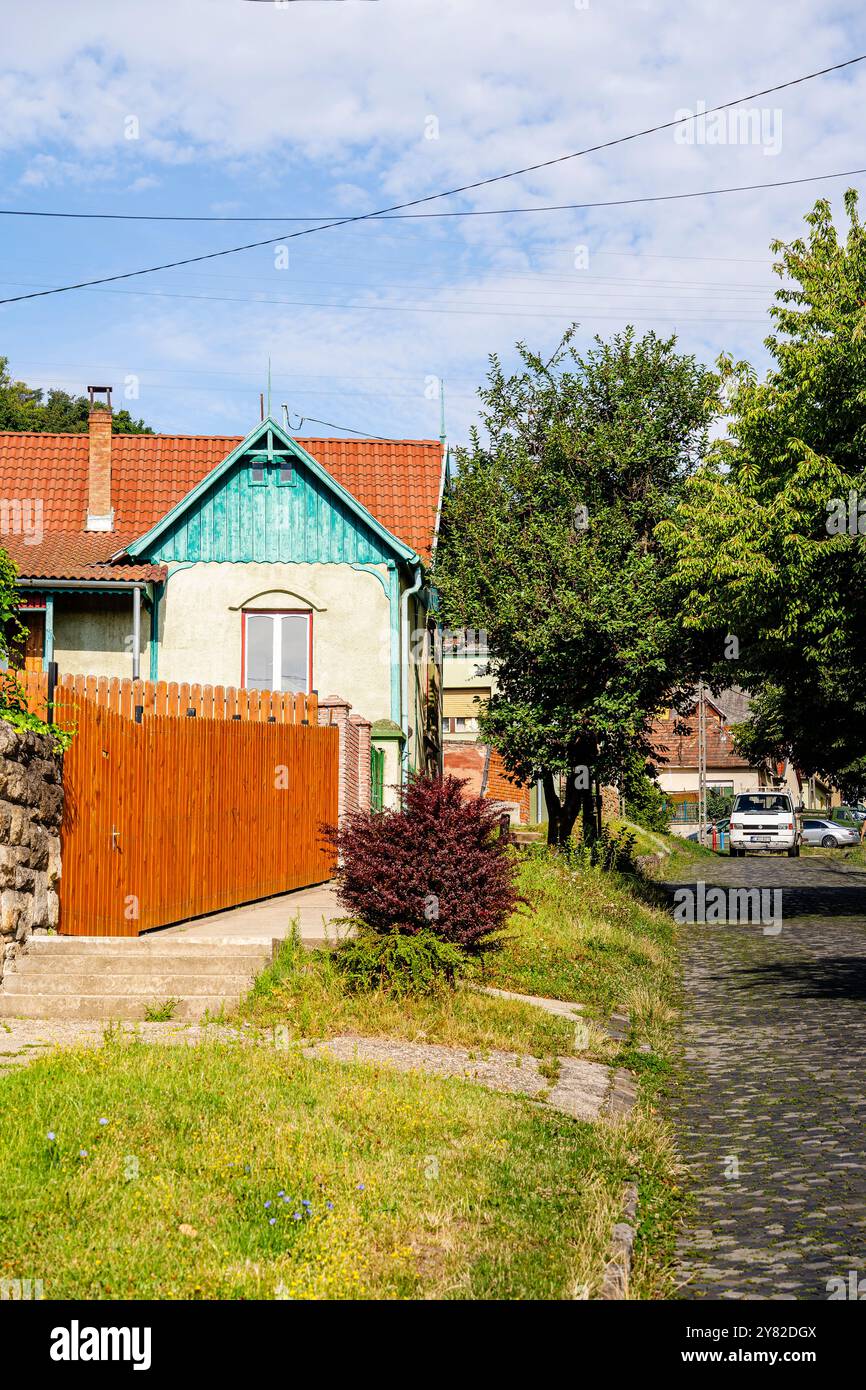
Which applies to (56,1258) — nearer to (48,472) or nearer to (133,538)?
(133,538)

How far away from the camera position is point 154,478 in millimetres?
30234

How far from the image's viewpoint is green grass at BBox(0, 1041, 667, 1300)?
17.6 ft

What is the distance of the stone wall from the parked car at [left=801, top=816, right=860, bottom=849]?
5117 cm

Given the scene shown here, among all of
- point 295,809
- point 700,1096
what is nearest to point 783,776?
point 295,809

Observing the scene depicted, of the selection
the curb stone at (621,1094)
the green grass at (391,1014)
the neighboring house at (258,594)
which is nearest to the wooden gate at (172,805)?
the green grass at (391,1014)

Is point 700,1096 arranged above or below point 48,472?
below

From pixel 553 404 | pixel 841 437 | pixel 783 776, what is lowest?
pixel 783 776

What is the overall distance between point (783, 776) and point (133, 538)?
62.7 metres

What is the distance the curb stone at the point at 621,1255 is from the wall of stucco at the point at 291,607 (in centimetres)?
1990

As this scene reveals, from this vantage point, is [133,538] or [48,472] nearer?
[133,538]

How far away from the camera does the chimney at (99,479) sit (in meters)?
29.3

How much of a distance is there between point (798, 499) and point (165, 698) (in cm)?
1145

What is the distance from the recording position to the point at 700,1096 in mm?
9922

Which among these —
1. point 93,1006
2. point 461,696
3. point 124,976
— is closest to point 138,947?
point 124,976
